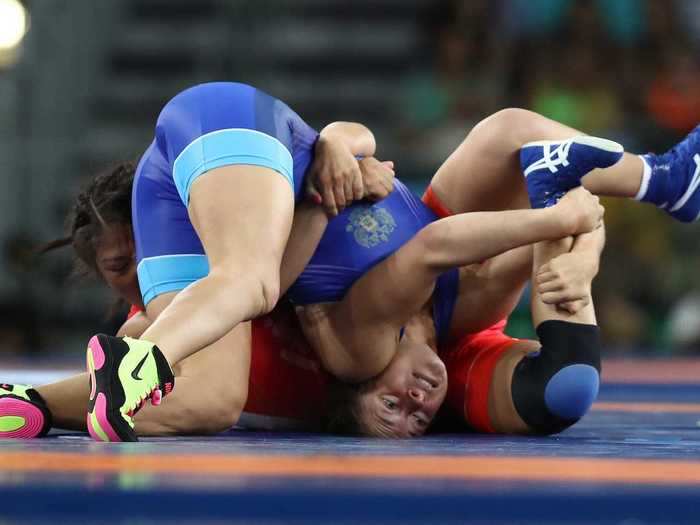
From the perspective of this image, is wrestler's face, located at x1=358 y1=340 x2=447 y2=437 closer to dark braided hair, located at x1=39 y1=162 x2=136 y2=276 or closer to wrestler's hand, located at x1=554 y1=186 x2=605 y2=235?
wrestler's hand, located at x1=554 y1=186 x2=605 y2=235

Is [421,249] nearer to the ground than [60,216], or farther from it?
farther from it

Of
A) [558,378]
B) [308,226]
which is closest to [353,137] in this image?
[308,226]

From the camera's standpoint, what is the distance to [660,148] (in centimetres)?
674

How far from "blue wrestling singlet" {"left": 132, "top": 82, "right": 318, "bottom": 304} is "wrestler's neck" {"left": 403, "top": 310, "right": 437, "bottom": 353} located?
1.18 ft

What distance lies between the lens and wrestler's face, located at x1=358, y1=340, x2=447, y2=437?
2.56m

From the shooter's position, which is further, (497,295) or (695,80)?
(695,80)

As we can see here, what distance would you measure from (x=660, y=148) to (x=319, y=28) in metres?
2.68

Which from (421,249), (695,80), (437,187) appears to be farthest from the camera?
(695,80)

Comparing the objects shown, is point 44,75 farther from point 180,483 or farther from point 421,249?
point 180,483

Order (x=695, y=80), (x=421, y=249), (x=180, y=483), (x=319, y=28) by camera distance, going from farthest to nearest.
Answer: (x=319, y=28), (x=695, y=80), (x=421, y=249), (x=180, y=483)

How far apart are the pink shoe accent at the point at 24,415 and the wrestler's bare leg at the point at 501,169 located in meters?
1.05

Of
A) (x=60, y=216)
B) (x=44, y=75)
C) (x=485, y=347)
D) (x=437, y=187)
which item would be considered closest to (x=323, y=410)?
(x=485, y=347)

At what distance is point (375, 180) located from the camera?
268 cm

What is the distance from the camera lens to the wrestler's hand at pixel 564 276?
2529mm
